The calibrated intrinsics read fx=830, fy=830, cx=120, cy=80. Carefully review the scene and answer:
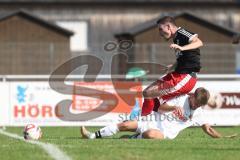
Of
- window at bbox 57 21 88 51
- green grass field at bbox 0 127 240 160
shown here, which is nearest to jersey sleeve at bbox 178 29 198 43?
green grass field at bbox 0 127 240 160

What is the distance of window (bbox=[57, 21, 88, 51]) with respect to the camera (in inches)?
1615

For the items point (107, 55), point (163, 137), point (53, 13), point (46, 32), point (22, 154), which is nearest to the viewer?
point (22, 154)

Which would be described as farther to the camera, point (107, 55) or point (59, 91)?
point (107, 55)

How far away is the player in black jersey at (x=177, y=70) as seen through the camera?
13.0 meters

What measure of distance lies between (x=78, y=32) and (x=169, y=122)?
94.1 ft

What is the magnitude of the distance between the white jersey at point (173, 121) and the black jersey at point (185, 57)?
1.70ft

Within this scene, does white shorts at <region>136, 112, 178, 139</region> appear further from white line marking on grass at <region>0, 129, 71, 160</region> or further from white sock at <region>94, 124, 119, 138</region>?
white line marking on grass at <region>0, 129, 71, 160</region>

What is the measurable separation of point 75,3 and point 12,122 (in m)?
22.4

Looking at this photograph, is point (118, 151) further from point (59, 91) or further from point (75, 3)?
point (75, 3)

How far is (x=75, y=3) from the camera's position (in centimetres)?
4256

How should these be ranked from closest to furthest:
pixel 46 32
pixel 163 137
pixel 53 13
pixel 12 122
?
pixel 163 137 < pixel 12 122 < pixel 46 32 < pixel 53 13

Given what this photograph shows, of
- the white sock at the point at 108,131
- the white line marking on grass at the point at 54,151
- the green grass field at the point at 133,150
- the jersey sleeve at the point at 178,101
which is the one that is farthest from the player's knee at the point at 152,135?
the white line marking on grass at the point at 54,151

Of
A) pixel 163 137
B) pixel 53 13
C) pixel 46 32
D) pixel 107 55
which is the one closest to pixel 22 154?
pixel 163 137

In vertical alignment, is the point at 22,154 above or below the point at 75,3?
below
